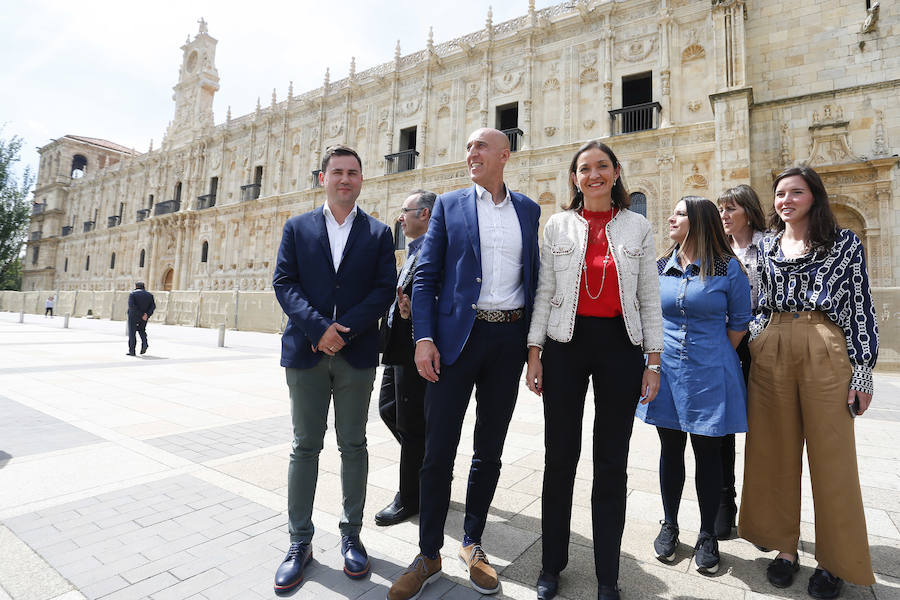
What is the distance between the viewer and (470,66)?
67.5 feet

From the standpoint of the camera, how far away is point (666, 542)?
8.00 feet

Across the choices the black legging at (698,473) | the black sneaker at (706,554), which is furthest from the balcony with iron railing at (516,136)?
the black sneaker at (706,554)

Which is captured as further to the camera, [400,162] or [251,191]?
[251,191]

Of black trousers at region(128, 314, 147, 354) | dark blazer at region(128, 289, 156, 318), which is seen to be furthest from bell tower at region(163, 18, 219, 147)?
black trousers at region(128, 314, 147, 354)

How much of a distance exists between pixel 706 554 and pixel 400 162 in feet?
72.2

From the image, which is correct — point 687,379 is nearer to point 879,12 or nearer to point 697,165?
point 697,165

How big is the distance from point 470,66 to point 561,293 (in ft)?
69.9

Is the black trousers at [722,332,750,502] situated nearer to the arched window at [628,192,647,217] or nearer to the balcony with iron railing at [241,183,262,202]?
the arched window at [628,192,647,217]

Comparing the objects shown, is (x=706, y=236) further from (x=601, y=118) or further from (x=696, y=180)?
(x=601, y=118)

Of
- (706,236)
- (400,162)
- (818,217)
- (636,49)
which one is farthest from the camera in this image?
(400,162)

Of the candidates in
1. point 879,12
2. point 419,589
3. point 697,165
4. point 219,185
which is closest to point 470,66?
point 697,165

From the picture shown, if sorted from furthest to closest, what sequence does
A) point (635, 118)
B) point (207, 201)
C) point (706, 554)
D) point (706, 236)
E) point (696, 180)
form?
point (207, 201) < point (635, 118) < point (696, 180) < point (706, 236) < point (706, 554)

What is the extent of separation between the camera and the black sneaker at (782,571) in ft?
7.21

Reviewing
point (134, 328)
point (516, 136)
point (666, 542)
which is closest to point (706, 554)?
point (666, 542)
